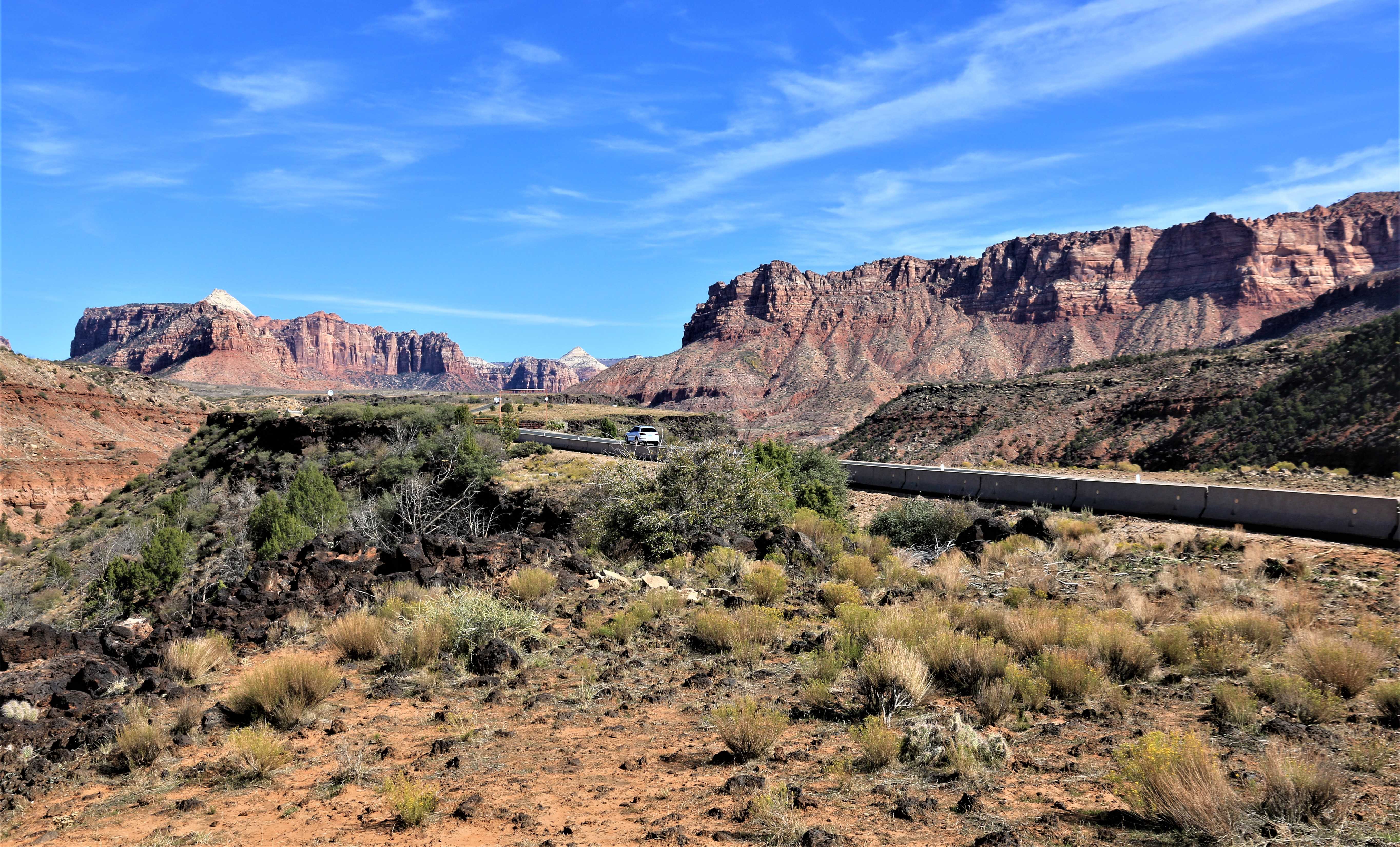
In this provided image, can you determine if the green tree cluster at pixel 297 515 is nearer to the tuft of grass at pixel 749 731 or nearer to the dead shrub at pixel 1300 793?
the tuft of grass at pixel 749 731

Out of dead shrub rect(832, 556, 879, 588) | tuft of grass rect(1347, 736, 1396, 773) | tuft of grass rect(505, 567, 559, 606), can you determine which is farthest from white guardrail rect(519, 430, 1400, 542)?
tuft of grass rect(1347, 736, 1396, 773)

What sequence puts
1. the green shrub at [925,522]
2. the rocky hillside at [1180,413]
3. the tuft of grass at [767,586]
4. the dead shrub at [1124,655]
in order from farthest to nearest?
the rocky hillside at [1180,413] < the green shrub at [925,522] < the tuft of grass at [767,586] < the dead shrub at [1124,655]

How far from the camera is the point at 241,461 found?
144ft

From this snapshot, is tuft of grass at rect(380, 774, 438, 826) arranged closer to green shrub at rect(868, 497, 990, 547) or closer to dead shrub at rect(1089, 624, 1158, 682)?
dead shrub at rect(1089, 624, 1158, 682)

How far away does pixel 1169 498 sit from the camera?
62.1 ft

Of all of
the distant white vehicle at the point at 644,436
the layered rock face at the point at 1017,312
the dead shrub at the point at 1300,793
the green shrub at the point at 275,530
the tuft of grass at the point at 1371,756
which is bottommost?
the green shrub at the point at 275,530

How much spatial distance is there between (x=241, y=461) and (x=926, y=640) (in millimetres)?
45768

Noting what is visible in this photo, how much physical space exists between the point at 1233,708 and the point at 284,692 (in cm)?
922

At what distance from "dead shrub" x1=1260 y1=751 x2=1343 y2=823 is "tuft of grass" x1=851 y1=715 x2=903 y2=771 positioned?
247 centimetres

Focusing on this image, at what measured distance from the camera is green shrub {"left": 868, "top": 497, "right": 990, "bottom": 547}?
19.6 metres

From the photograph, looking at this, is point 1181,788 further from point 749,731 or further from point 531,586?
point 531,586

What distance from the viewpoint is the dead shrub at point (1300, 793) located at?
4.74 meters

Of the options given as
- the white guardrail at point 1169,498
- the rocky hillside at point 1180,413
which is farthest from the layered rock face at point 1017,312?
the white guardrail at point 1169,498

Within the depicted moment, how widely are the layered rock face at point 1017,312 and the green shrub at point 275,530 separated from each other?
87593mm
